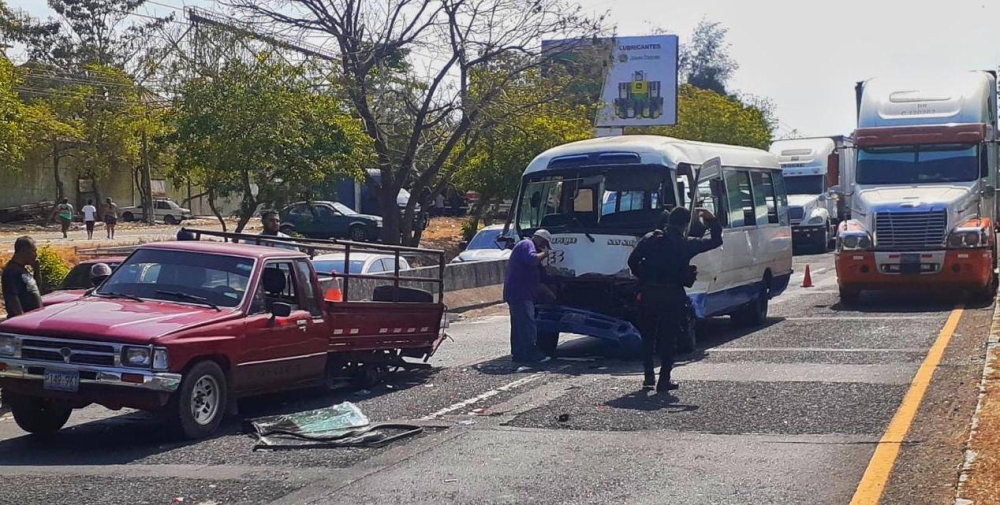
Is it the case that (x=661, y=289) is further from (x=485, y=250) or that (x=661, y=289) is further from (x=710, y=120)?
(x=710, y=120)

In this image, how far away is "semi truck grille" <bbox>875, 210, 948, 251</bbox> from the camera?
61.5 feet

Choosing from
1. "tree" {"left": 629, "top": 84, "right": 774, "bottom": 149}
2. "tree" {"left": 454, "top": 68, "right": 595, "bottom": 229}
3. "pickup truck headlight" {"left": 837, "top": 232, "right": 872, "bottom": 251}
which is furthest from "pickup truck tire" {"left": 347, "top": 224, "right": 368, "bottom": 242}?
"pickup truck headlight" {"left": 837, "top": 232, "right": 872, "bottom": 251}

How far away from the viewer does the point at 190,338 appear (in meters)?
9.69

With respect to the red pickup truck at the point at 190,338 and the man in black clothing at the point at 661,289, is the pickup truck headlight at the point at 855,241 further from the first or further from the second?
the red pickup truck at the point at 190,338

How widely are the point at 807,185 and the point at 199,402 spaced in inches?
1237

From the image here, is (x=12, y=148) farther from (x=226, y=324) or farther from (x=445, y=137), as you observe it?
(x=226, y=324)

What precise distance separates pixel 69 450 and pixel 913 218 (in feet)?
45.3

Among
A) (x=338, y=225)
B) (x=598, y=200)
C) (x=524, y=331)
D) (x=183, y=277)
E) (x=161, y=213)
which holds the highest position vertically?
(x=598, y=200)

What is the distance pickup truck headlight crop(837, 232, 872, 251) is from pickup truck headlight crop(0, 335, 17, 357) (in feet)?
44.5

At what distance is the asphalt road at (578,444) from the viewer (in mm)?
7648

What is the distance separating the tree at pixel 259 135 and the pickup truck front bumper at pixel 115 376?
1432 cm

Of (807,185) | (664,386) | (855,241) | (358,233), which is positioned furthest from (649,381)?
(358,233)

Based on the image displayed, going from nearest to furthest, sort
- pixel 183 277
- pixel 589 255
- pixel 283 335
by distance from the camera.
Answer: pixel 183 277
pixel 283 335
pixel 589 255

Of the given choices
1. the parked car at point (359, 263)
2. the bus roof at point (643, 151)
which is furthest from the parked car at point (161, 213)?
the bus roof at point (643, 151)
